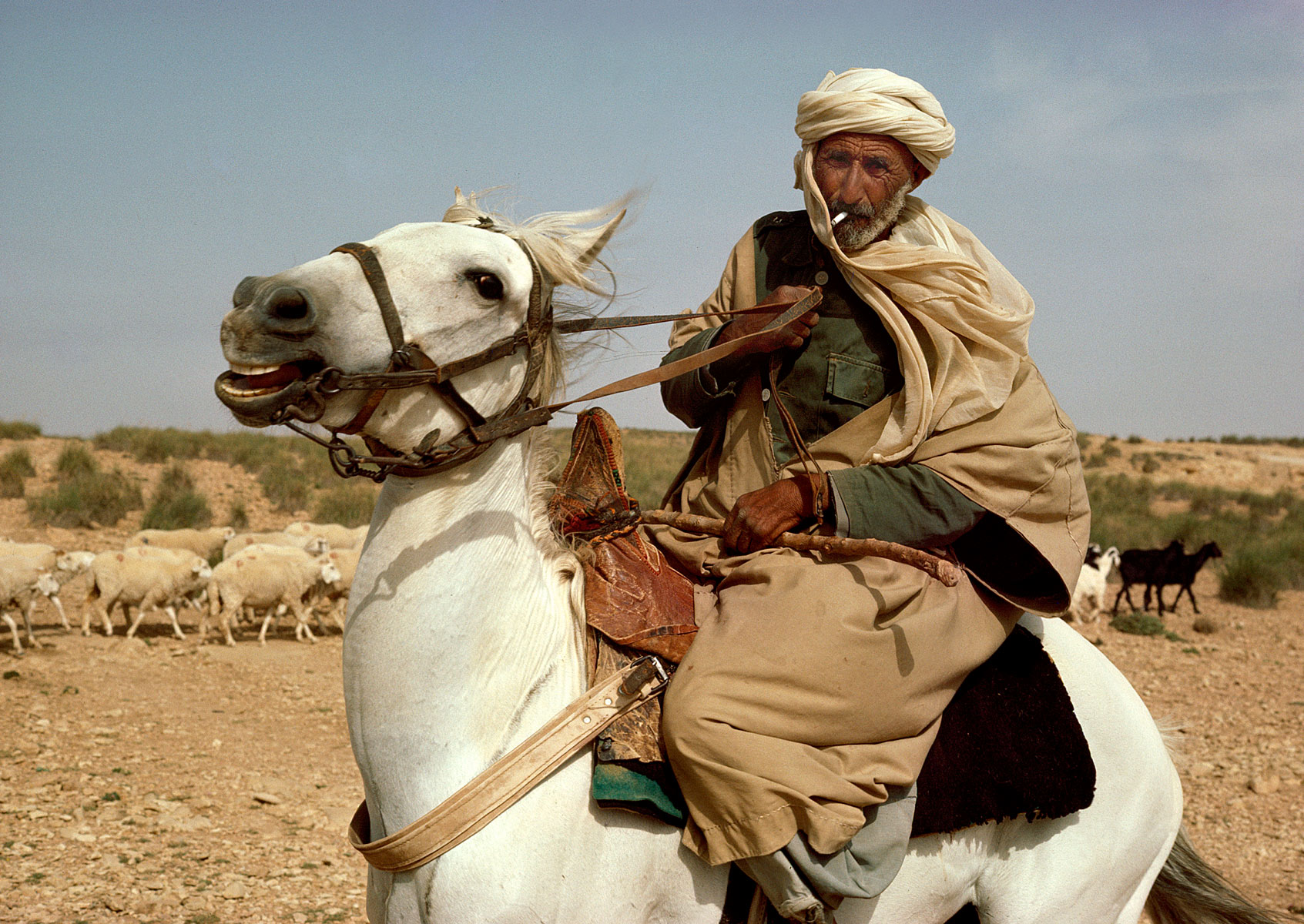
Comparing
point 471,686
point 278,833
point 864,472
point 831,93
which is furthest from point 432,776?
point 278,833

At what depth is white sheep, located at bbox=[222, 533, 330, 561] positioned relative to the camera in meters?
14.9

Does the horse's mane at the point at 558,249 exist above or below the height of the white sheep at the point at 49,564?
above

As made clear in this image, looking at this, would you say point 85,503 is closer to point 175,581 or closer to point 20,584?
point 175,581

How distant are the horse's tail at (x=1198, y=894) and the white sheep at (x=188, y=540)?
48.4ft

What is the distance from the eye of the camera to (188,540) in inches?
610

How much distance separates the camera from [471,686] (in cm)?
223

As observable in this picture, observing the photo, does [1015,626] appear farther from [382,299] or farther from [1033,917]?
[382,299]

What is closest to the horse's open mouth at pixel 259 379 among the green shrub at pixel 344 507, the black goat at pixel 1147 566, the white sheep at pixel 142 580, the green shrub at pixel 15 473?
the white sheep at pixel 142 580

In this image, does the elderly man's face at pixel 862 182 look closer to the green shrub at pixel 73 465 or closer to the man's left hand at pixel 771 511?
the man's left hand at pixel 771 511

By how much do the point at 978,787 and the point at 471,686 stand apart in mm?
1402

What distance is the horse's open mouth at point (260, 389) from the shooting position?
194 cm

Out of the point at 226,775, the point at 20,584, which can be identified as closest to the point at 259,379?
the point at 226,775

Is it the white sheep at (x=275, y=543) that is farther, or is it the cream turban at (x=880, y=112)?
the white sheep at (x=275, y=543)

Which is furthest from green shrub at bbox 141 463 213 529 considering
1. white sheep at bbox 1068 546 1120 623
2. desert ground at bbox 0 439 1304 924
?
white sheep at bbox 1068 546 1120 623
